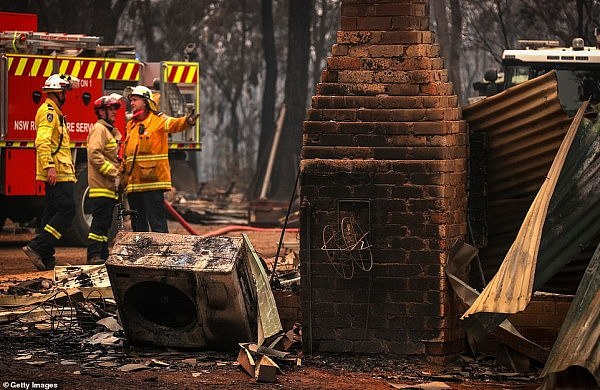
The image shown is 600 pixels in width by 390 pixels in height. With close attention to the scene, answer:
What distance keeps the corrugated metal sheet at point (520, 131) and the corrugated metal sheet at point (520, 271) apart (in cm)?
86

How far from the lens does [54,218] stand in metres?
14.6

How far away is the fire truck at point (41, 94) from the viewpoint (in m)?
16.5

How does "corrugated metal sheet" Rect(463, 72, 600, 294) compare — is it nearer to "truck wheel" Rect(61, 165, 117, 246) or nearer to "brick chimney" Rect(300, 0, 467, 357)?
"brick chimney" Rect(300, 0, 467, 357)

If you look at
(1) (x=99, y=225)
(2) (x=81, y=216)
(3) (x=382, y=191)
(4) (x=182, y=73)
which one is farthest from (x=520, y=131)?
(4) (x=182, y=73)

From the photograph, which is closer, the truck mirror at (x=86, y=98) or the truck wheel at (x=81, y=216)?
the truck mirror at (x=86, y=98)

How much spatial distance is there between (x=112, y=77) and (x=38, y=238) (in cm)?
339

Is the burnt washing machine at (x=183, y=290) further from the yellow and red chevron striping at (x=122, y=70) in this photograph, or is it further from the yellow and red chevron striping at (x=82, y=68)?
the yellow and red chevron striping at (x=122, y=70)

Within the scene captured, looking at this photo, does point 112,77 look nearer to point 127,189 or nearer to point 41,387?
point 127,189

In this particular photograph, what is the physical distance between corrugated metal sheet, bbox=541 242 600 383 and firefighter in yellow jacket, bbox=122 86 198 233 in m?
6.19

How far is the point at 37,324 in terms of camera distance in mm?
10609

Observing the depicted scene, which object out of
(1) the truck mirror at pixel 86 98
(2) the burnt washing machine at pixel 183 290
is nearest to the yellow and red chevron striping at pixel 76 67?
(1) the truck mirror at pixel 86 98

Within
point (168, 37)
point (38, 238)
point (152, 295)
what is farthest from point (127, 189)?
point (168, 37)

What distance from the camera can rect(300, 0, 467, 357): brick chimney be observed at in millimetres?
9078

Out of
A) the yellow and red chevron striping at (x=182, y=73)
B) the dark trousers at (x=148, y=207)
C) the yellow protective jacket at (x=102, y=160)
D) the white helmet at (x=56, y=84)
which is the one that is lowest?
the dark trousers at (x=148, y=207)
